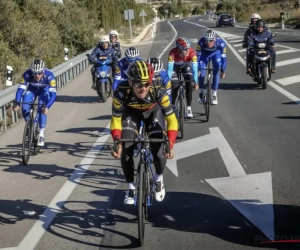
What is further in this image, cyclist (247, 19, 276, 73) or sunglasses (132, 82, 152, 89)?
cyclist (247, 19, 276, 73)

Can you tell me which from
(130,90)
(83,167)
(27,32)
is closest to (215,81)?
(83,167)

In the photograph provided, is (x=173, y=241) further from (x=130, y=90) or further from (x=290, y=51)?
(x=290, y=51)

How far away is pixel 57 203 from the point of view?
26.0ft

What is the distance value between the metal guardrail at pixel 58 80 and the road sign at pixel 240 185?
4.12 m

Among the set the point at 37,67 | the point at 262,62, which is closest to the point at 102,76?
the point at 262,62

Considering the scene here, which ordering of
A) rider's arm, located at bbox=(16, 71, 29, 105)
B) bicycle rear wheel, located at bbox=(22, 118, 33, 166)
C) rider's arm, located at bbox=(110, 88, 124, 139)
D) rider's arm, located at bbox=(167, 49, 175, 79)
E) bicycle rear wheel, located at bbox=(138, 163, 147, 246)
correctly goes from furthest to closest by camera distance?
rider's arm, located at bbox=(167, 49, 175, 79) < rider's arm, located at bbox=(16, 71, 29, 105) < bicycle rear wheel, located at bbox=(22, 118, 33, 166) < rider's arm, located at bbox=(110, 88, 124, 139) < bicycle rear wheel, located at bbox=(138, 163, 147, 246)

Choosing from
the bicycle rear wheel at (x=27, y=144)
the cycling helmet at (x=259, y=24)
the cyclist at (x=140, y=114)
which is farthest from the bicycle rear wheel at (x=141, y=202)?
Answer: the cycling helmet at (x=259, y=24)

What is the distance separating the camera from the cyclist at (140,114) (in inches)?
258

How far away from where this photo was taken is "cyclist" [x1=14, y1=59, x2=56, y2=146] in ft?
35.5

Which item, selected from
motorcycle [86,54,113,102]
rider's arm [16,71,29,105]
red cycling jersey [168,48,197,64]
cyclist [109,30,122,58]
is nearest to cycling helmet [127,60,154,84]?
rider's arm [16,71,29,105]

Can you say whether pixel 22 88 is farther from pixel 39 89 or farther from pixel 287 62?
pixel 287 62

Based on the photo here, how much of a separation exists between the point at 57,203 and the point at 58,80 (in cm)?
1290

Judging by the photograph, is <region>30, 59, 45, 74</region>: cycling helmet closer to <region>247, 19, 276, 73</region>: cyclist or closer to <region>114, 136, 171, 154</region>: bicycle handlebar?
<region>114, 136, 171, 154</region>: bicycle handlebar

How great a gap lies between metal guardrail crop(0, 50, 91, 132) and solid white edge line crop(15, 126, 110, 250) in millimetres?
2785
